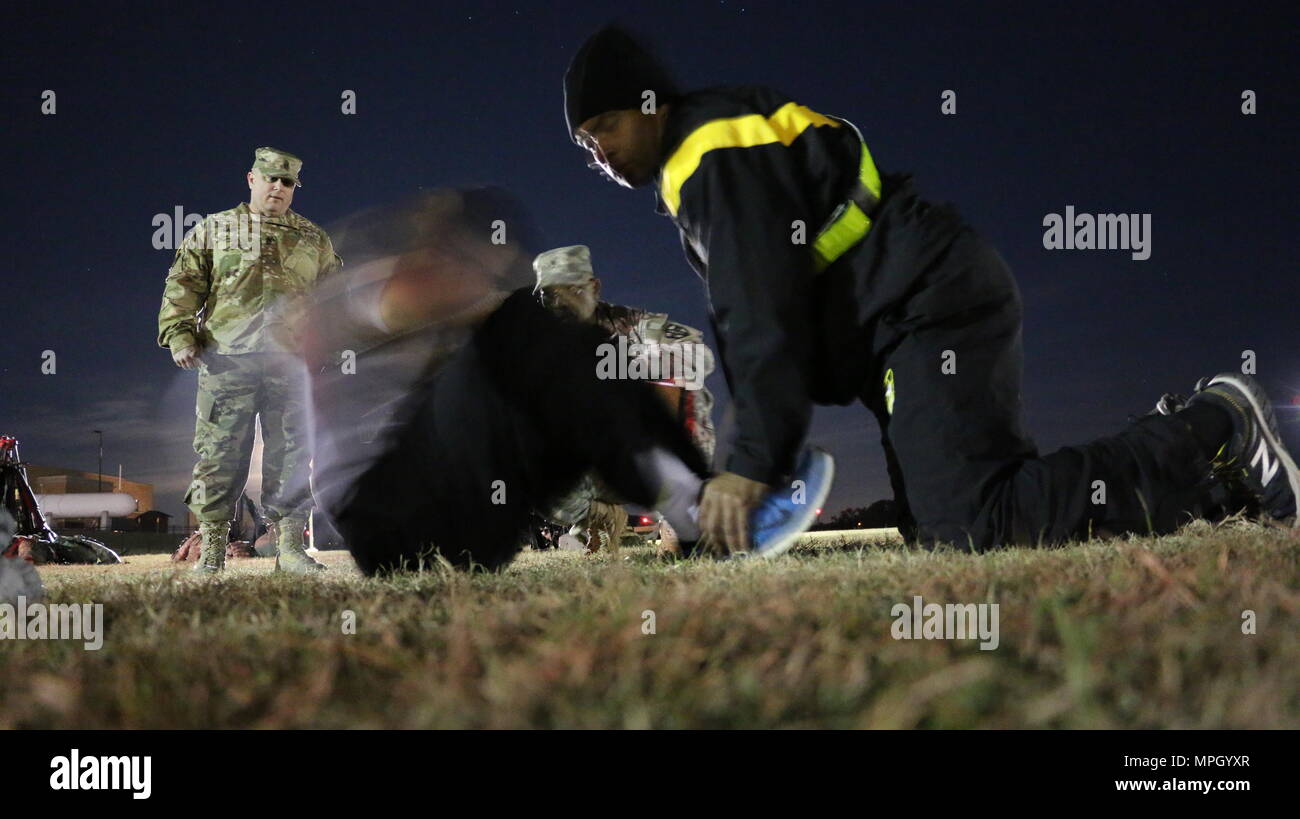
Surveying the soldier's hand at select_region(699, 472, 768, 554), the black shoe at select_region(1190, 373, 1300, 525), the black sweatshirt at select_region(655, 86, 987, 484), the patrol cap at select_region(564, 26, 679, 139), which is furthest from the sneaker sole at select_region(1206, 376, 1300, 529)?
the patrol cap at select_region(564, 26, 679, 139)

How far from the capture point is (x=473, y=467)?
2.46m

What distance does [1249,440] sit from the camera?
2436mm

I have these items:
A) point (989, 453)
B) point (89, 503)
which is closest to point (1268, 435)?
point (989, 453)

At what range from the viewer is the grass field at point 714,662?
2.24ft

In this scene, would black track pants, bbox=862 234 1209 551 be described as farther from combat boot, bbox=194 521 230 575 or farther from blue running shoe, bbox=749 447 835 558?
combat boot, bbox=194 521 230 575

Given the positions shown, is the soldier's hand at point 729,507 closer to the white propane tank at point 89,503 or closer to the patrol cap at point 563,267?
the patrol cap at point 563,267

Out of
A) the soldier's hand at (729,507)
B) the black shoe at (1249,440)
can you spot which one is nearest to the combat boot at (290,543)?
the soldier's hand at (729,507)

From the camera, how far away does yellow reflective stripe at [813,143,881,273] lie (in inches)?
83.7

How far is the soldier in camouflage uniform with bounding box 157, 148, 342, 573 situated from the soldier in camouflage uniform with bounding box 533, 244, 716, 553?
1.81m

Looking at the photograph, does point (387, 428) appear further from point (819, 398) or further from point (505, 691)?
point (505, 691)

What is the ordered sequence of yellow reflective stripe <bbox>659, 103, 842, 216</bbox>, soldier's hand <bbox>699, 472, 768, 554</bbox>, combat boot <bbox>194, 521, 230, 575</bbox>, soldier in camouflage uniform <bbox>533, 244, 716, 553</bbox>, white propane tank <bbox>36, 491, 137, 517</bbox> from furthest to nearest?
white propane tank <bbox>36, 491, 137, 517</bbox> → combat boot <bbox>194, 521, 230, 575</bbox> → soldier in camouflage uniform <bbox>533, 244, 716, 553</bbox> → yellow reflective stripe <bbox>659, 103, 842, 216</bbox> → soldier's hand <bbox>699, 472, 768, 554</bbox>

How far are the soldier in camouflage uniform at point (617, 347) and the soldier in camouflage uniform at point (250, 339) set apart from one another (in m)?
1.81
